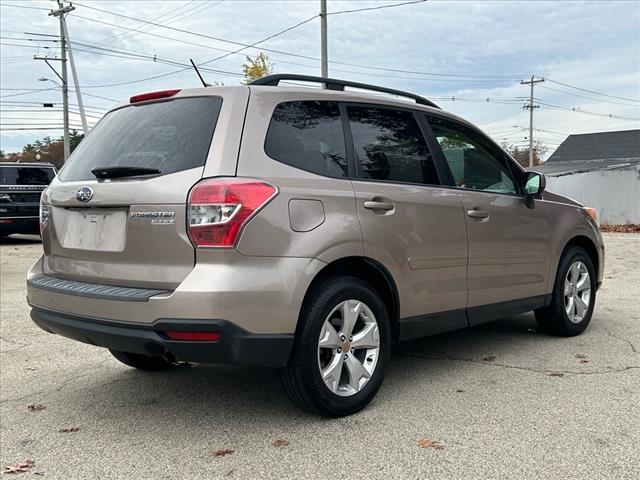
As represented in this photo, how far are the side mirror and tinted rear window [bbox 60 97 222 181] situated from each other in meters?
2.75

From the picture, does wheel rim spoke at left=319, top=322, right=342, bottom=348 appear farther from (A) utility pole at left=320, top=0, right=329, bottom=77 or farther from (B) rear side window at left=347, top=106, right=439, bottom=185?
(A) utility pole at left=320, top=0, right=329, bottom=77

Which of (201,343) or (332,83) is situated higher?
(332,83)

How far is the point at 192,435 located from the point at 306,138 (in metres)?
1.74

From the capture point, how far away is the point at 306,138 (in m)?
3.60

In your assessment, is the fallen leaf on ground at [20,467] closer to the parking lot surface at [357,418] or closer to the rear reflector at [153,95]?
the parking lot surface at [357,418]

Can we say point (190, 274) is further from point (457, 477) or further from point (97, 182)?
point (457, 477)

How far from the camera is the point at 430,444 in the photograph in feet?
10.6

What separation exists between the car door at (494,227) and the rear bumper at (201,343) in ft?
5.79

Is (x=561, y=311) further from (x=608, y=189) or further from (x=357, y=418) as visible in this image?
(x=608, y=189)

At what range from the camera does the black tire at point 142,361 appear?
179 inches

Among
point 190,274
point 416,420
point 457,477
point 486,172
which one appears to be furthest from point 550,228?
point 190,274

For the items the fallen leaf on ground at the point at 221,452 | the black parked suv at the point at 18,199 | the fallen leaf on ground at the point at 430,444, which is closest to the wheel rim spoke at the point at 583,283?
the fallen leaf on ground at the point at 430,444

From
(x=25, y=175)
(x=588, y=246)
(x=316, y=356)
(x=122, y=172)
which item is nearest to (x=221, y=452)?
(x=316, y=356)

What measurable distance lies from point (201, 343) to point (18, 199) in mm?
13733
